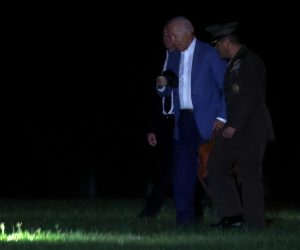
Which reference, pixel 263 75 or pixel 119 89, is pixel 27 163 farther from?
pixel 263 75

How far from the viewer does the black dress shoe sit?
13.4 m

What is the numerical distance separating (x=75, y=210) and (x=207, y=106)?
13.3 feet

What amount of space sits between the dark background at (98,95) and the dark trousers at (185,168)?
14.4m

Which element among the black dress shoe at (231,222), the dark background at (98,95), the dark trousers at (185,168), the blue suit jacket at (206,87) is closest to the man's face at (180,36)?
the blue suit jacket at (206,87)

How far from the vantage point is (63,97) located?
1362 inches

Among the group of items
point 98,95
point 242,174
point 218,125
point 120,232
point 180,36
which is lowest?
point 120,232

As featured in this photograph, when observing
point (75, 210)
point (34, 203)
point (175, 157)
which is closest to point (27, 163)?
point (34, 203)

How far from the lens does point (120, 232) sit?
12.9 meters

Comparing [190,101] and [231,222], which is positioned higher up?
[190,101]

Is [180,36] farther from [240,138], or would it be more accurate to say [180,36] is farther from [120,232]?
[120,232]

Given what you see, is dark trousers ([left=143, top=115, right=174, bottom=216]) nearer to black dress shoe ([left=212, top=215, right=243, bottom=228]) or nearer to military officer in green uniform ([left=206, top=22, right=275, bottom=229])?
military officer in green uniform ([left=206, top=22, right=275, bottom=229])

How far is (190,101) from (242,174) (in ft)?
3.13

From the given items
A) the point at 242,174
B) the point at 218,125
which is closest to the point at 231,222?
the point at 242,174

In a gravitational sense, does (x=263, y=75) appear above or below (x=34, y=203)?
above
